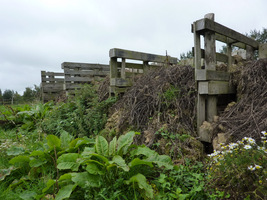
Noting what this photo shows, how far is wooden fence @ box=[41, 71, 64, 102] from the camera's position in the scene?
9082 mm

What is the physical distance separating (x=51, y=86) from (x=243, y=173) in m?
9.12

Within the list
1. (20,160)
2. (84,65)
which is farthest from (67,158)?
(84,65)

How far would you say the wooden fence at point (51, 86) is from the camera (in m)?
9.08

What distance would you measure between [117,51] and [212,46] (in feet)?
7.45

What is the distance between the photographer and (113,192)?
6.62 ft

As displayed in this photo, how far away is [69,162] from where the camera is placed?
2.34m

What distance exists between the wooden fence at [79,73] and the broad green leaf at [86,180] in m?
5.34

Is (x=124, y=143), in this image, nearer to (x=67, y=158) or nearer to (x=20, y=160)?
(x=67, y=158)

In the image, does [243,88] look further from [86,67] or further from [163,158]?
[86,67]

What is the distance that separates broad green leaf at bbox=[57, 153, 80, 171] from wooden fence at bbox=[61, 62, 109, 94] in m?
4.97

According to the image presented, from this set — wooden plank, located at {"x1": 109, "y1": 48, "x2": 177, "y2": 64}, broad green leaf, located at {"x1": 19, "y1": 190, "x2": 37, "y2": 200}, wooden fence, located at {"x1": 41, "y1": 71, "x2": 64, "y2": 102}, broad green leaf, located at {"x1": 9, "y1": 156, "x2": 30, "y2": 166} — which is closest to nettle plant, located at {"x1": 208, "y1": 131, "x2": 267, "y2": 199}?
broad green leaf, located at {"x1": 19, "y1": 190, "x2": 37, "y2": 200}

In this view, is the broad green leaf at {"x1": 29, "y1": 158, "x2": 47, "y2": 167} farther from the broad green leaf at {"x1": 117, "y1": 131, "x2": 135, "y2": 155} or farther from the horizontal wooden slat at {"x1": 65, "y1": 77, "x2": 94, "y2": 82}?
the horizontal wooden slat at {"x1": 65, "y1": 77, "x2": 94, "y2": 82}

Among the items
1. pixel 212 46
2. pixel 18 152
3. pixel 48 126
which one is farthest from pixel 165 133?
pixel 48 126

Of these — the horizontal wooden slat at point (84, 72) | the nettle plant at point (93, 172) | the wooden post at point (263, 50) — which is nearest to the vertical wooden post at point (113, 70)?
the nettle plant at point (93, 172)
